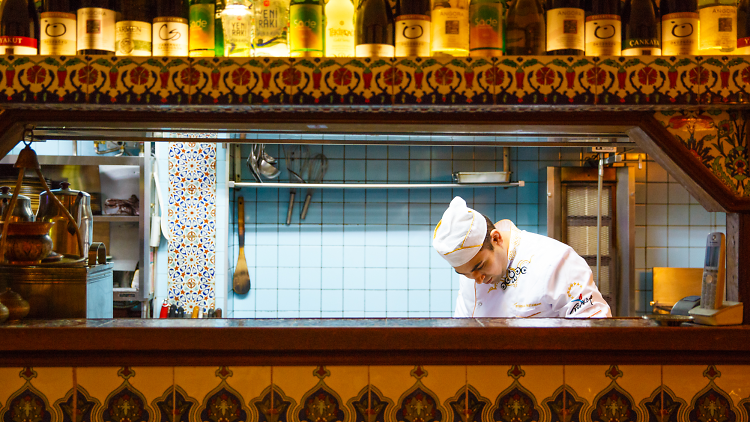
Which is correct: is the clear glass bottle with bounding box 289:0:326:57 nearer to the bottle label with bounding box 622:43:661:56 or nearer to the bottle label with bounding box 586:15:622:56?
the bottle label with bounding box 586:15:622:56

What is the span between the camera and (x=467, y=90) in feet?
4.02

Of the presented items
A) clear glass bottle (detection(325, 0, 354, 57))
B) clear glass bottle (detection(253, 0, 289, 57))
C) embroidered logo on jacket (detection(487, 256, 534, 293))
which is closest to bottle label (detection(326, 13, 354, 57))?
clear glass bottle (detection(325, 0, 354, 57))

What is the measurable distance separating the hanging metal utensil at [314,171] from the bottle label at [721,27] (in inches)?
122

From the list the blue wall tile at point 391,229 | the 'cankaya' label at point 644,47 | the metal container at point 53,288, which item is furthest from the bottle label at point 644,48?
the blue wall tile at point 391,229

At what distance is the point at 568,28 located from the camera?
48.8 inches

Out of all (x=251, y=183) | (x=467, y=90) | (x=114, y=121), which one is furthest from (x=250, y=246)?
(x=467, y=90)

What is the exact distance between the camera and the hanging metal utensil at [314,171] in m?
4.14

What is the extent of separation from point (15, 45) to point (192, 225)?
8.26 feet

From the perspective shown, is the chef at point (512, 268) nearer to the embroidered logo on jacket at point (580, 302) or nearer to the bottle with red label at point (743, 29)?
the embroidered logo on jacket at point (580, 302)

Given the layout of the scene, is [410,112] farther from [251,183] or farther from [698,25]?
[251,183]

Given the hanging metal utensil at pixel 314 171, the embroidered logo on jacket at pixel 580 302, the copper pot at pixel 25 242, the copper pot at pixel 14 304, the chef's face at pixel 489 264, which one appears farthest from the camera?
the hanging metal utensil at pixel 314 171

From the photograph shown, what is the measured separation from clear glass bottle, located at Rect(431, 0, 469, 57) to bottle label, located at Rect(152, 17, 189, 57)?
2.01ft

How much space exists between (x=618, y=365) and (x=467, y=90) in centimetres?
A: 74

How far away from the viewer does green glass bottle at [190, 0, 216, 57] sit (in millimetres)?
1297
